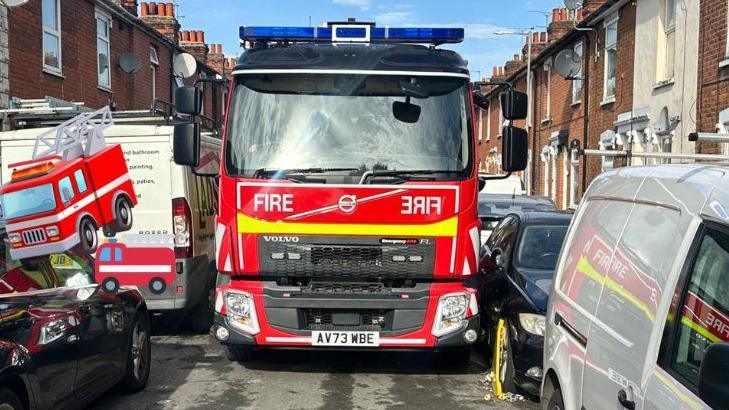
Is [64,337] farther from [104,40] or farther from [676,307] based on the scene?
[104,40]

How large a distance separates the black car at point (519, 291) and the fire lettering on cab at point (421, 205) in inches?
40.5

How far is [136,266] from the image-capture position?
25.9 feet

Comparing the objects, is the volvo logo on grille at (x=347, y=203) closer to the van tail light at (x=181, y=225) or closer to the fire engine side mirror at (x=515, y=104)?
the fire engine side mirror at (x=515, y=104)

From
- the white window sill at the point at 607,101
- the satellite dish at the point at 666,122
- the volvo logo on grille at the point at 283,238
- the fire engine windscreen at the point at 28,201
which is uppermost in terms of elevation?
the white window sill at the point at 607,101

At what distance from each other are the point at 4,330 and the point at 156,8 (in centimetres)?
2062

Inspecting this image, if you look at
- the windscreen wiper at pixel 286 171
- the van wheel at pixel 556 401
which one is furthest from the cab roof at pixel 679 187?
the windscreen wiper at pixel 286 171

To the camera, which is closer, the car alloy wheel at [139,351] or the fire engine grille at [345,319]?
the car alloy wheel at [139,351]

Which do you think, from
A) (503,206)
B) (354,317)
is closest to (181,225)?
(354,317)

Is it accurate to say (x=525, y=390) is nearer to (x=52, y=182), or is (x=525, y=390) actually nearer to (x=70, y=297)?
(x=70, y=297)

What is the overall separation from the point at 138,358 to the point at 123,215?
2182mm

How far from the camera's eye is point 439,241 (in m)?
6.19

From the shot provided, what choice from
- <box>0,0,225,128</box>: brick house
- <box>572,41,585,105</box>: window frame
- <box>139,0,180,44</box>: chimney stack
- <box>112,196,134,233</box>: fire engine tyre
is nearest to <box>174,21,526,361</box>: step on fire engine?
<box>112,196,134,233</box>: fire engine tyre

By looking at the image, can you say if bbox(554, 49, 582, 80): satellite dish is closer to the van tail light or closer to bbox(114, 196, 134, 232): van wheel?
the van tail light

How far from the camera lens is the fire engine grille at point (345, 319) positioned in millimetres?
6219
